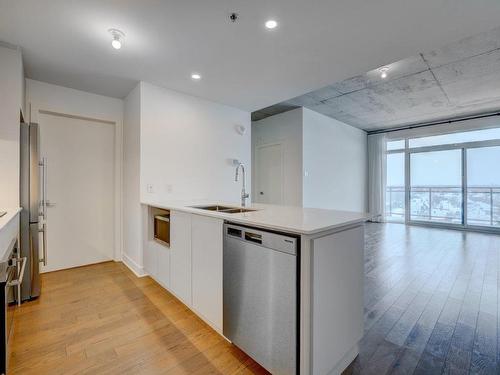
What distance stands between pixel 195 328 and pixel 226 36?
2.55 meters

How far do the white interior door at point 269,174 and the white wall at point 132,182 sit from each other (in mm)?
3109

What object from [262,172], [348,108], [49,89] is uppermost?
[348,108]

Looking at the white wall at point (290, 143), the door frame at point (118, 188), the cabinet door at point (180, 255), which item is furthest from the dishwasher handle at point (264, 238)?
the white wall at point (290, 143)

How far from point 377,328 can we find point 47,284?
3534mm

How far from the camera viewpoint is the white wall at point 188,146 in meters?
3.15

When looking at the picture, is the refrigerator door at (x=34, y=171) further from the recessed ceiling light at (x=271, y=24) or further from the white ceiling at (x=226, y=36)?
the recessed ceiling light at (x=271, y=24)

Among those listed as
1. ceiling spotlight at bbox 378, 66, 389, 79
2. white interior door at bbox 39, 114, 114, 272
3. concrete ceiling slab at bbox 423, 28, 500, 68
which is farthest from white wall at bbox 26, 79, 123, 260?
concrete ceiling slab at bbox 423, 28, 500, 68

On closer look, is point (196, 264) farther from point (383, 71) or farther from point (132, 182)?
point (383, 71)

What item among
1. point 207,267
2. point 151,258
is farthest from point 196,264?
point 151,258

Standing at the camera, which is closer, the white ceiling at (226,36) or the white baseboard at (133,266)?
the white ceiling at (226,36)

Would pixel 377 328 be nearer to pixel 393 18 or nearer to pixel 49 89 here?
pixel 393 18

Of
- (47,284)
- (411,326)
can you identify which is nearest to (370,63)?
(411,326)

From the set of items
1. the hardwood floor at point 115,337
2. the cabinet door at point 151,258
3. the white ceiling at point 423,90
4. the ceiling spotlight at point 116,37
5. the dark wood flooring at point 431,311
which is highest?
the white ceiling at point 423,90

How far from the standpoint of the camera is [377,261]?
3.56m
